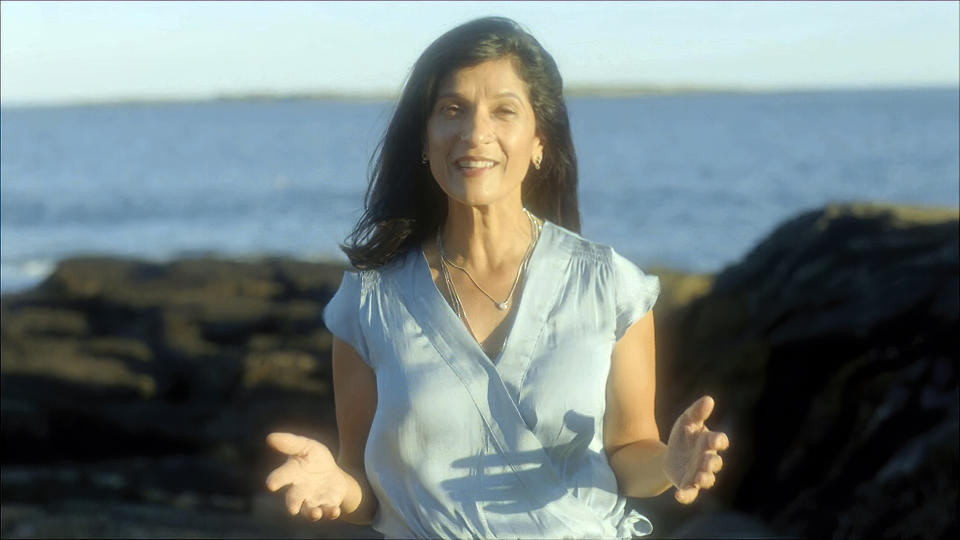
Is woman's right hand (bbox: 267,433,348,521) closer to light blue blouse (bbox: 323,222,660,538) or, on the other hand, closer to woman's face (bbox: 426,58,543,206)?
light blue blouse (bbox: 323,222,660,538)

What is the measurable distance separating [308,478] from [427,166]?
83cm

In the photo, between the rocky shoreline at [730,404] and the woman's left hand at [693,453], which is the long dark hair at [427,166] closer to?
the woman's left hand at [693,453]

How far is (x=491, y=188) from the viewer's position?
3096 millimetres

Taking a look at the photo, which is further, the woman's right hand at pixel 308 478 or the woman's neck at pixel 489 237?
the woman's neck at pixel 489 237

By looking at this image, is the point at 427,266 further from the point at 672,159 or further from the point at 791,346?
the point at 672,159

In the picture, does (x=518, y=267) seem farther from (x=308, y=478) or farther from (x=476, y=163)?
(x=308, y=478)

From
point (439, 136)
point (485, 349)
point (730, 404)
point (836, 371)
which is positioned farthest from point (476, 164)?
point (730, 404)

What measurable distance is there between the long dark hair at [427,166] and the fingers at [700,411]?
759 mm

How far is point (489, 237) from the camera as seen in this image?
321 cm

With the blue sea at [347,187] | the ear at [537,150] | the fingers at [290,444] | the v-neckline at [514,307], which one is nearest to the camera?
the fingers at [290,444]

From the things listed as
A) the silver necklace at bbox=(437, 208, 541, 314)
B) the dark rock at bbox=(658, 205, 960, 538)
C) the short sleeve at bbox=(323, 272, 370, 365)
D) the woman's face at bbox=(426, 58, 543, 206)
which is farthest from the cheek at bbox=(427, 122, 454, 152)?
the dark rock at bbox=(658, 205, 960, 538)

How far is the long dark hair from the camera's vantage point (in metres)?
3.12

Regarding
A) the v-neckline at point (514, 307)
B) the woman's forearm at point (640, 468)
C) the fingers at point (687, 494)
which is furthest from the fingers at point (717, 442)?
the v-neckline at point (514, 307)

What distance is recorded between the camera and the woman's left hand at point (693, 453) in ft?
8.95
